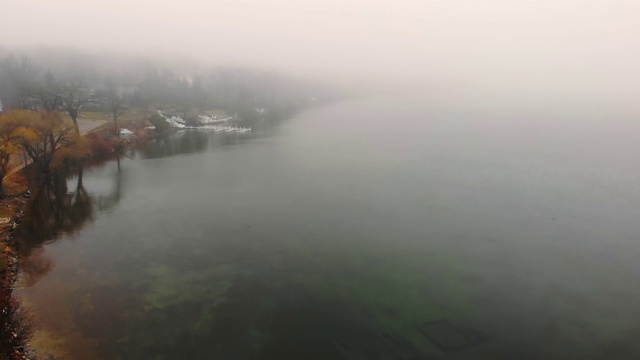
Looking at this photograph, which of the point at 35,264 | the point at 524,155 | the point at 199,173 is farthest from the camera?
the point at 524,155

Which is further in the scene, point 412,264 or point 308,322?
point 412,264

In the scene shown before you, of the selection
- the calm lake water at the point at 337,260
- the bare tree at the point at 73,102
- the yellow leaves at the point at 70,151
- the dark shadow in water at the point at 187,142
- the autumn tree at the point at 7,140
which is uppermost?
the bare tree at the point at 73,102

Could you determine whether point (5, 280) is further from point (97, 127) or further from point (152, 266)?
point (97, 127)

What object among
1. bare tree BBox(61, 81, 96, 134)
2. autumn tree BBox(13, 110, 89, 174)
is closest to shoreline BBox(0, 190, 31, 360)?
autumn tree BBox(13, 110, 89, 174)

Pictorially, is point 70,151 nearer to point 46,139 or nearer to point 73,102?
point 46,139

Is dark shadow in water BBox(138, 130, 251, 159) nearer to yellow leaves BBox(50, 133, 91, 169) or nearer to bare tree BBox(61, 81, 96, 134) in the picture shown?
yellow leaves BBox(50, 133, 91, 169)

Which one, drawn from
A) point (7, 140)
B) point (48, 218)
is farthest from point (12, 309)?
point (7, 140)

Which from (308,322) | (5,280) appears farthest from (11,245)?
(308,322)

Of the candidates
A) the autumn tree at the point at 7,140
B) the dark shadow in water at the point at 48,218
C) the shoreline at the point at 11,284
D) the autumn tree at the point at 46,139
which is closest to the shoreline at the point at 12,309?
the shoreline at the point at 11,284

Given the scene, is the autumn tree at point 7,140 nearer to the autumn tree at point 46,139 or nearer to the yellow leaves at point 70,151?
the autumn tree at point 46,139
